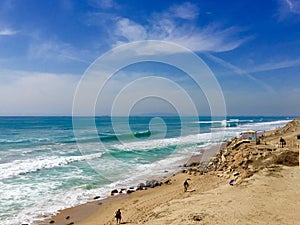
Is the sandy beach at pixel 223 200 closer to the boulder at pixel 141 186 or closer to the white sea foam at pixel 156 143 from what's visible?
the boulder at pixel 141 186

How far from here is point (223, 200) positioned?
11.6 m

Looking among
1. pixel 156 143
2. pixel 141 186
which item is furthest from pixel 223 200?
pixel 156 143

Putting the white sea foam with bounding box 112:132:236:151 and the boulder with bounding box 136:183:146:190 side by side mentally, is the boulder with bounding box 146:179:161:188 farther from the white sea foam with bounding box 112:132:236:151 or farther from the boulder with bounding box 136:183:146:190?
the white sea foam with bounding box 112:132:236:151

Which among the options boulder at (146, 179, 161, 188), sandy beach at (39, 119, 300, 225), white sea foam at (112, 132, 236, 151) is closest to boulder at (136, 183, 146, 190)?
boulder at (146, 179, 161, 188)

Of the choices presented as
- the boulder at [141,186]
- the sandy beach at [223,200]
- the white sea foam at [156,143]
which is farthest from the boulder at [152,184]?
the white sea foam at [156,143]

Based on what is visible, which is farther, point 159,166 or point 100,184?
point 159,166

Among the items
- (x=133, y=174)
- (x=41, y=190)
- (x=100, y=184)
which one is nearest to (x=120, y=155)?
(x=133, y=174)

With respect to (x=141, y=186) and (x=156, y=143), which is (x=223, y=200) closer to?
(x=141, y=186)

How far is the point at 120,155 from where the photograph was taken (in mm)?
32344

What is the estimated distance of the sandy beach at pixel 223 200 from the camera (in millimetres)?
9984

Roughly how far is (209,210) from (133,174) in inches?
517

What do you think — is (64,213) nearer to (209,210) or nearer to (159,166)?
(209,210)

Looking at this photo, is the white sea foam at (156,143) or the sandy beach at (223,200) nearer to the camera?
the sandy beach at (223,200)

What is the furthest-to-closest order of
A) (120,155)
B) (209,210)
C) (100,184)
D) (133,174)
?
(120,155), (133,174), (100,184), (209,210)
